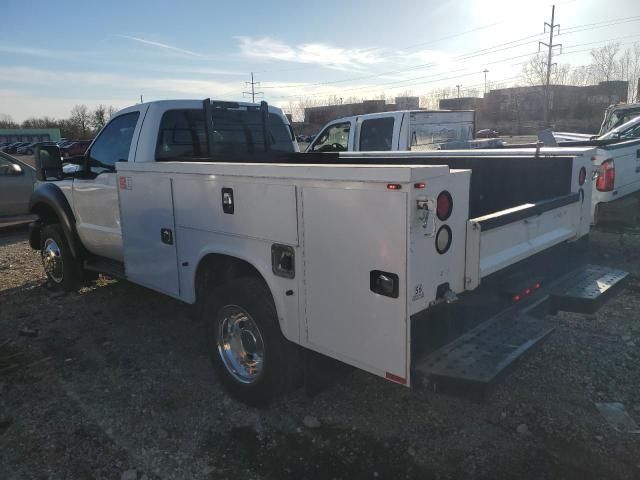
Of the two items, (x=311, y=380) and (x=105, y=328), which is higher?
(x=311, y=380)

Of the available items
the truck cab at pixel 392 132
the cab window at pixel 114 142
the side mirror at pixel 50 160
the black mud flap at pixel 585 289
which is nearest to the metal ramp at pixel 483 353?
the black mud flap at pixel 585 289

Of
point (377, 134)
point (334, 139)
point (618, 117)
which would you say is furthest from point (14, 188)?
point (618, 117)

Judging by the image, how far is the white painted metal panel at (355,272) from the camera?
2.47 m

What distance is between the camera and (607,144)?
729cm

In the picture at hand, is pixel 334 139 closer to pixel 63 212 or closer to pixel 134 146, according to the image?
pixel 63 212

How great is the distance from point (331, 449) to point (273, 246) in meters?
1.27

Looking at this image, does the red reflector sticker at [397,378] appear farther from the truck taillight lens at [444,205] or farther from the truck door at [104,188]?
the truck door at [104,188]

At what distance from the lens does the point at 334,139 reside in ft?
33.5

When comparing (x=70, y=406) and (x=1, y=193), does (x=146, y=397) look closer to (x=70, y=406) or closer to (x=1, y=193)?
(x=70, y=406)

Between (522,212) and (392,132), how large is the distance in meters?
6.42

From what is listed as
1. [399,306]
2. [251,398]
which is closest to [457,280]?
[399,306]

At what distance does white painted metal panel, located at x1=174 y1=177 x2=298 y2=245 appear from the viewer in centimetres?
300

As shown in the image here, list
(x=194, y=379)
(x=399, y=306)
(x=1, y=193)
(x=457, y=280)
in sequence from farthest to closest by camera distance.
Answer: (x=1, y=193) → (x=194, y=379) → (x=457, y=280) → (x=399, y=306)

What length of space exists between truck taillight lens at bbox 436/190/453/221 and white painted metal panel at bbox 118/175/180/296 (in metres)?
2.27
